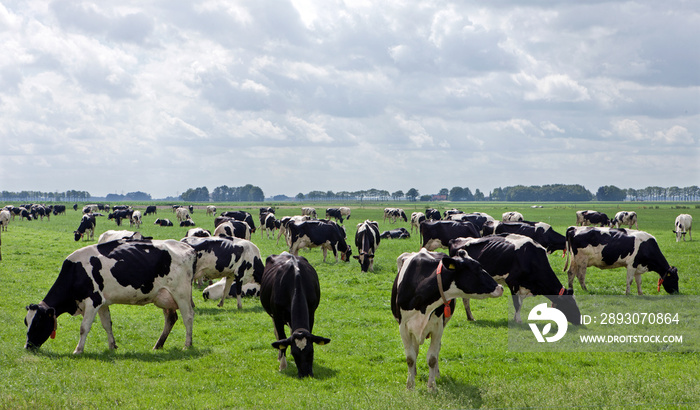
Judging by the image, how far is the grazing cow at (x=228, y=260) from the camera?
17125 mm

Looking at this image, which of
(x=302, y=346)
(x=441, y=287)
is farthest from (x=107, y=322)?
(x=441, y=287)

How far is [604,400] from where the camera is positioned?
8.70m

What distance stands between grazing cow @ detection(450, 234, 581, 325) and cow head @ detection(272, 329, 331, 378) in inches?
256

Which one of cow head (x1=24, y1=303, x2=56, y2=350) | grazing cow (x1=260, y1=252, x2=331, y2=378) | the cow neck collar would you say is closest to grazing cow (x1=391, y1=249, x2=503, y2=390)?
the cow neck collar

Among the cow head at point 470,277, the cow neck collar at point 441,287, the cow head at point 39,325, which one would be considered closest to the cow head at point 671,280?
the cow head at point 470,277

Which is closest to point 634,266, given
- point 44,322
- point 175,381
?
point 175,381

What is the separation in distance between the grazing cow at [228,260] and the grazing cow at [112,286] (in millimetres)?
4233

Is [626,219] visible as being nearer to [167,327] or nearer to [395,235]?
[395,235]

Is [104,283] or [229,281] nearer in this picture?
[104,283]

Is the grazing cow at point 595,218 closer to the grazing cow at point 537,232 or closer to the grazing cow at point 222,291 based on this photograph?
the grazing cow at point 537,232

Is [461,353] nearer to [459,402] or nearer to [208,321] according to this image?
[459,402]

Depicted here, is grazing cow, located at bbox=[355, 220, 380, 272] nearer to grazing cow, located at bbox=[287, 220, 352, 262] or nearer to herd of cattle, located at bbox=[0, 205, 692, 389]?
grazing cow, located at bbox=[287, 220, 352, 262]

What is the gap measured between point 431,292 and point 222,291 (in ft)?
37.4

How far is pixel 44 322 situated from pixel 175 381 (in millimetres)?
3995
